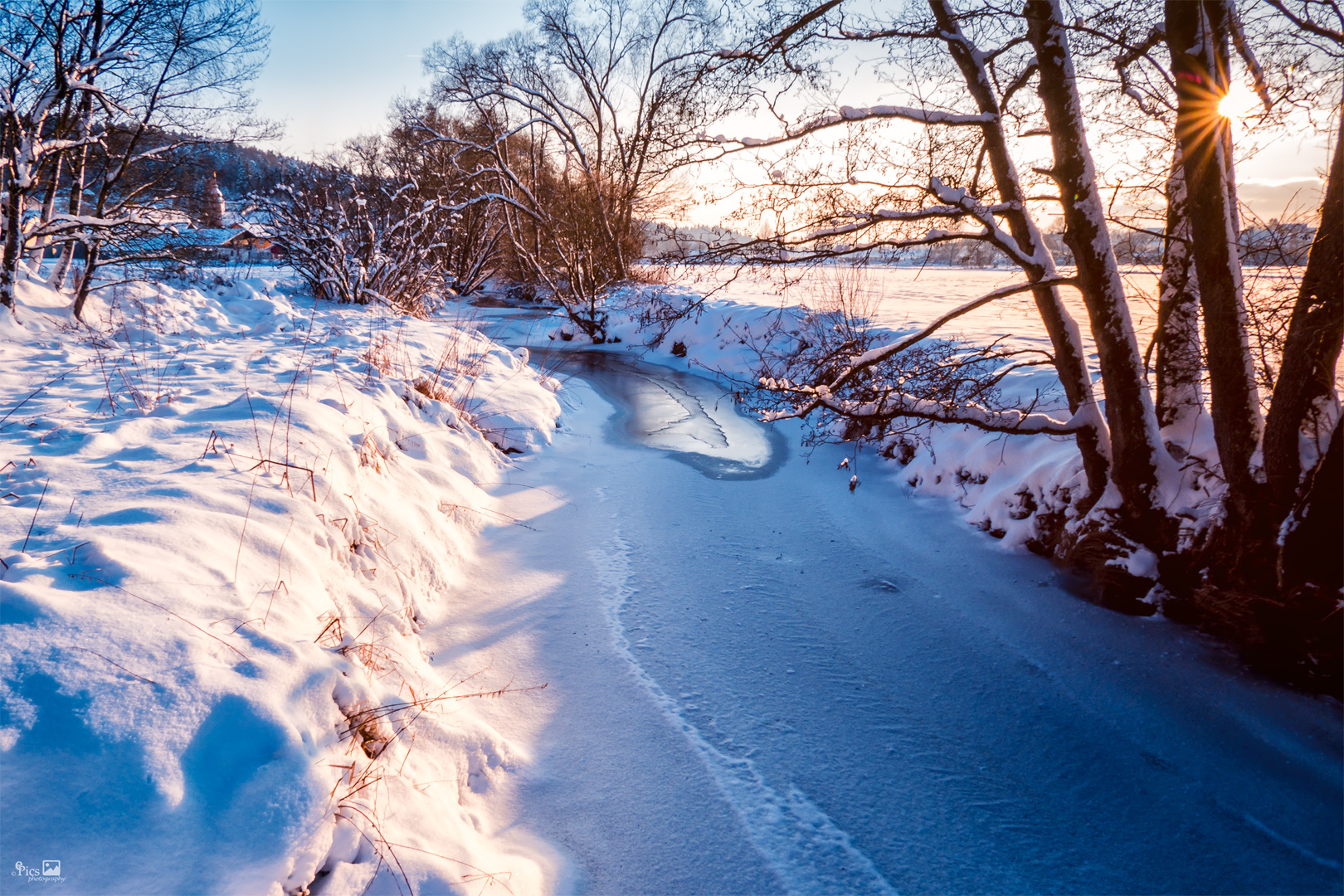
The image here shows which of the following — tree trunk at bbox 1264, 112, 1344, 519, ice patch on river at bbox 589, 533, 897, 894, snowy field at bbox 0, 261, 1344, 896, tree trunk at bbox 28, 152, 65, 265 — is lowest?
ice patch on river at bbox 589, 533, 897, 894

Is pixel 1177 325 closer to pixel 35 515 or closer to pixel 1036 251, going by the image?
pixel 1036 251

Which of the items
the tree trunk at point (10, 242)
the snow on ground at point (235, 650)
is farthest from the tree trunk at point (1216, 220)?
the tree trunk at point (10, 242)

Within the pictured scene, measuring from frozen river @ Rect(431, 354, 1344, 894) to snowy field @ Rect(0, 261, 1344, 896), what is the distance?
0.05ft

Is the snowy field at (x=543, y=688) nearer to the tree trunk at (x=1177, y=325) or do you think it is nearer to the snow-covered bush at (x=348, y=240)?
the tree trunk at (x=1177, y=325)

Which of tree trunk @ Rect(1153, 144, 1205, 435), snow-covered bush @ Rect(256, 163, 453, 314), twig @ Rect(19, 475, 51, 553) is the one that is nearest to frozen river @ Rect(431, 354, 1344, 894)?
tree trunk @ Rect(1153, 144, 1205, 435)

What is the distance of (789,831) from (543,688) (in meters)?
1.25

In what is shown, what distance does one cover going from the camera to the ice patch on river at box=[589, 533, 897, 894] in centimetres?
198

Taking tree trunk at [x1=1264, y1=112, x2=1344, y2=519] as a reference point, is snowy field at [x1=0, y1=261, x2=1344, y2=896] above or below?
below

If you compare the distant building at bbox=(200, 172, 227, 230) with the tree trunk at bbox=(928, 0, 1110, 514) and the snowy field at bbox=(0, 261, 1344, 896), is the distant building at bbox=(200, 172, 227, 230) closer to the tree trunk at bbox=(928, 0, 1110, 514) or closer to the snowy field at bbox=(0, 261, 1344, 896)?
the snowy field at bbox=(0, 261, 1344, 896)

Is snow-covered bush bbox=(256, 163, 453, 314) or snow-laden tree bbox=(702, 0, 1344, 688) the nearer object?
snow-laden tree bbox=(702, 0, 1344, 688)

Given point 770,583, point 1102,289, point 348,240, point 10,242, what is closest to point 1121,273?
point 1102,289

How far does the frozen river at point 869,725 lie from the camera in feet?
6.83

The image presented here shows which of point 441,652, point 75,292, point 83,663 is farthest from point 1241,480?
point 75,292

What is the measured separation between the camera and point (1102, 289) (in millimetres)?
3445
